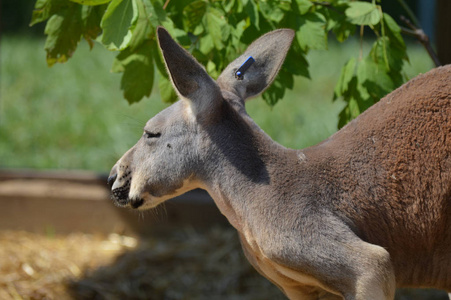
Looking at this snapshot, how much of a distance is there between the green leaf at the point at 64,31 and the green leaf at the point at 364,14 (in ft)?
4.07

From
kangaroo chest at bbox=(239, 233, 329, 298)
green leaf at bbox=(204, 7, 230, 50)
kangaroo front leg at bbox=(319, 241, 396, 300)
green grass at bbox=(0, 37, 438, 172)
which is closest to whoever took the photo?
kangaroo front leg at bbox=(319, 241, 396, 300)

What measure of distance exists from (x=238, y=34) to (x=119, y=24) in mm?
614

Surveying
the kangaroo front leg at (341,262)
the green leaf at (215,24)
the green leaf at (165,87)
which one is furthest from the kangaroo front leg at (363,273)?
the green leaf at (165,87)

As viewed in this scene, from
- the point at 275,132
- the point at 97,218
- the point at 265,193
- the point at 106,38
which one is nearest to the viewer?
the point at 265,193

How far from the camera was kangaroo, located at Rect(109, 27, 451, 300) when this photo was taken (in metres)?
Result: 2.27

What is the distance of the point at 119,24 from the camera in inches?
98.0

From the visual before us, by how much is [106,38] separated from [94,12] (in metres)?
0.54

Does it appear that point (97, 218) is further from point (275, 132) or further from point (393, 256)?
point (393, 256)

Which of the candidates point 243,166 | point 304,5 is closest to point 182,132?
point 243,166

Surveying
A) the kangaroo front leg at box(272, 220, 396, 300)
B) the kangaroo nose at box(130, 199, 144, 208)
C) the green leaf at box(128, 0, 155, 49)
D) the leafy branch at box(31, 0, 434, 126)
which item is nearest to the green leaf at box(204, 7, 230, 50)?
the leafy branch at box(31, 0, 434, 126)

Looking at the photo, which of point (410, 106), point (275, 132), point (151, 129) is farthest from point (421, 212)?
point (275, 132)

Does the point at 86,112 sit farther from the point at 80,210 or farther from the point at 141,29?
the point at 141,29

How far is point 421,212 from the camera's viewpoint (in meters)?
2.35

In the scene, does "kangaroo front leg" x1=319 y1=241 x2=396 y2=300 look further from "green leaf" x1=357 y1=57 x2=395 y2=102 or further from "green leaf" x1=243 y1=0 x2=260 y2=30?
"green leaf" x1=243 y1=0 x2=260 y2=30
